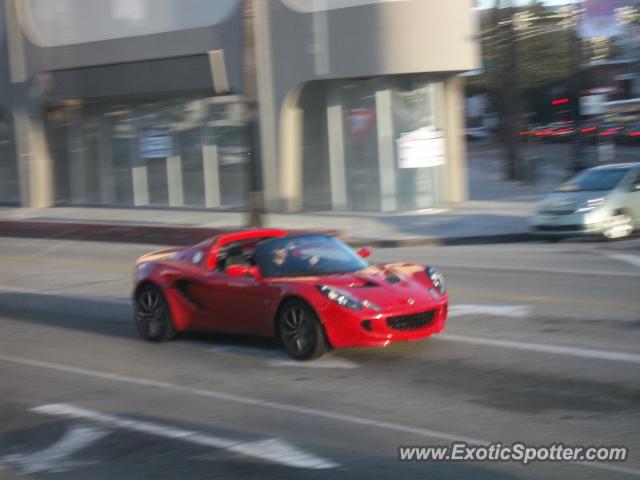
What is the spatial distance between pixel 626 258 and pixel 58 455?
12.4 metres

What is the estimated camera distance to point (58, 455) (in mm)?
7168

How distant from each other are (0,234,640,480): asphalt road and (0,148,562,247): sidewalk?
8839 millimetres

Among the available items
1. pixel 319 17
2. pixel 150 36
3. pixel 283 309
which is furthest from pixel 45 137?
pixel 283 309

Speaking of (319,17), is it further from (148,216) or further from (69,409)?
(69,409)

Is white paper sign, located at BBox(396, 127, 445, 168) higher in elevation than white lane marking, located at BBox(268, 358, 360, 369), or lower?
higher

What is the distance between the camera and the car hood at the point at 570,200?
20.8 metres

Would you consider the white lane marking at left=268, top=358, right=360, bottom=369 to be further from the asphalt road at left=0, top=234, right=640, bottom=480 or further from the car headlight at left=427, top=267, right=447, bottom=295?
the car headlight at left=427, top=267, right=447, bottom=295

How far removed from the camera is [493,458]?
6.55 m

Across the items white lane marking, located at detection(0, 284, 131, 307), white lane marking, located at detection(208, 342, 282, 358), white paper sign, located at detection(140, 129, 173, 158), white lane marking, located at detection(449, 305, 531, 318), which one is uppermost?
white paper sign, located at detection(140, 129, 173, 158)

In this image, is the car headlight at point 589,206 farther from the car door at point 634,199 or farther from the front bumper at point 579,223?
the car door at point 634,199

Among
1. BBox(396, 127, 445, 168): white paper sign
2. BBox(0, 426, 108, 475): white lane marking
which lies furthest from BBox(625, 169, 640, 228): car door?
BBox(0, 426, 108, 475): white lane marking

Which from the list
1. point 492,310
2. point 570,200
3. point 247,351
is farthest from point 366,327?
Result: point 570,200

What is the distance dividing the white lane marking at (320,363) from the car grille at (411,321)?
555 mm

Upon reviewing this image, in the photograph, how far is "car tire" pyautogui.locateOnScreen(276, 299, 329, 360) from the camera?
31.4ft
